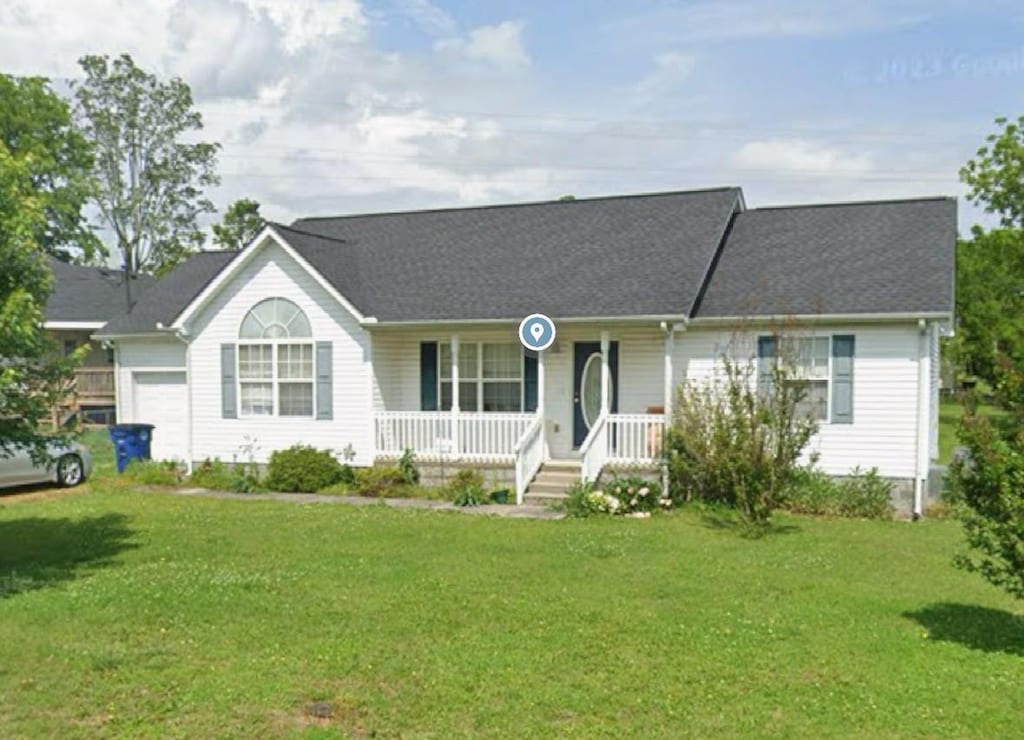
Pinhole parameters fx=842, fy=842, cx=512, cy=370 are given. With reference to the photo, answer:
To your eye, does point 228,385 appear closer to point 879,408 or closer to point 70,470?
point 70,470

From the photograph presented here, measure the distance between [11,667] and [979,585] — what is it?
9239 mm

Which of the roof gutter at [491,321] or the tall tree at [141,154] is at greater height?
the tall tree at [141,154]

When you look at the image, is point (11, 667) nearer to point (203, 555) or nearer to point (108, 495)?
point (203, 555)

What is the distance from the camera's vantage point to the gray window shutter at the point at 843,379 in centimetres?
1403

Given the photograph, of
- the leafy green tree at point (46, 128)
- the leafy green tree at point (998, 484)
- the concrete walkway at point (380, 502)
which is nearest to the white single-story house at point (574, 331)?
the concrete walkway at point (380, 502)

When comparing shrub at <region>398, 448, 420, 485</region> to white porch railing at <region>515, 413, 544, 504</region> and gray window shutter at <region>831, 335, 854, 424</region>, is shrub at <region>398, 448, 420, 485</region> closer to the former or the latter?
white porch railing at <region>515, 413, 544, 504</region>

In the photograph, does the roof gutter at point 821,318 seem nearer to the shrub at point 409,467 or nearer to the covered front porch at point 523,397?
the covered front porch at point 523,397

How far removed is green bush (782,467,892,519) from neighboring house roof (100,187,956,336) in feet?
9.03

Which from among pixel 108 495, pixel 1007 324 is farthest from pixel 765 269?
pixel 1007 324

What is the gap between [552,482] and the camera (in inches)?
597

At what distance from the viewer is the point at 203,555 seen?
412 inches

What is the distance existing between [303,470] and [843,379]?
995 cm

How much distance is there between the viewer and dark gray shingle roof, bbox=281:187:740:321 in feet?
51.8

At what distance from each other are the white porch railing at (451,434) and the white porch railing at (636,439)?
163cm
